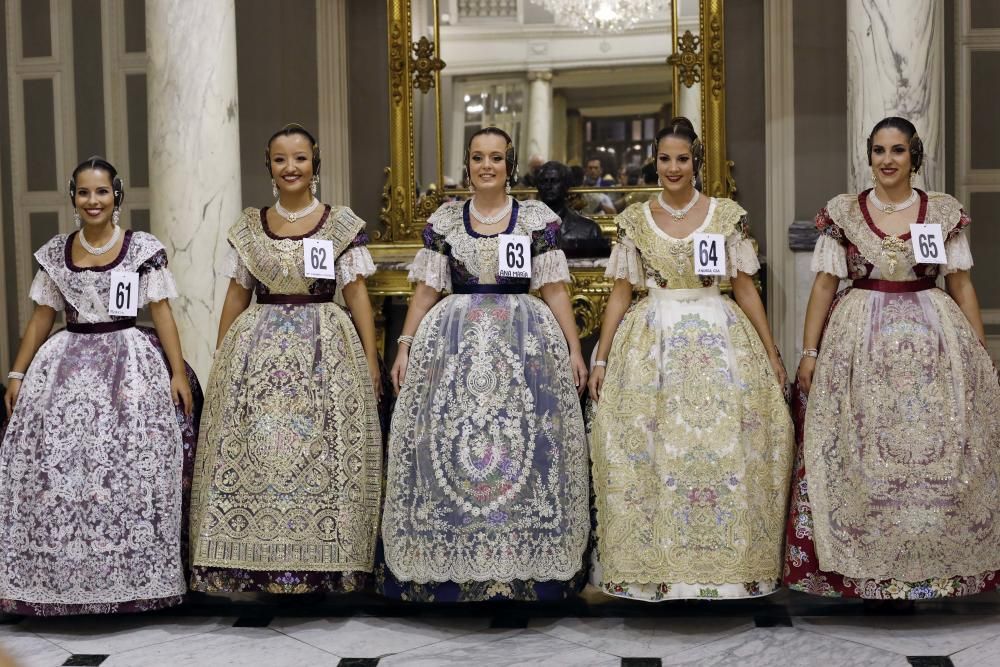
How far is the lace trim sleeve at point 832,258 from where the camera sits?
3963 millimetres

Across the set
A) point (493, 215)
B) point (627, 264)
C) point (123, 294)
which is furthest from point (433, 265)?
point (123, 294)

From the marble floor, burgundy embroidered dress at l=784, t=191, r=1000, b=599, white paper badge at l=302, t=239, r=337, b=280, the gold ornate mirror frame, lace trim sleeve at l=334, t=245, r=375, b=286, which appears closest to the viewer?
the marble floor

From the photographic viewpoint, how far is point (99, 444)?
3.90 metres

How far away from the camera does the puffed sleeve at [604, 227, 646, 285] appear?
4.03m

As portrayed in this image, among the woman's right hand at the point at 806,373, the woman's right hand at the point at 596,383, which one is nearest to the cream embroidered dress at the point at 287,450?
the woman's right hand at the point at 596,383

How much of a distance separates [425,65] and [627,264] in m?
3.13

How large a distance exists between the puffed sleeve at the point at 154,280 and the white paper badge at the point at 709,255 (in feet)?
5.60

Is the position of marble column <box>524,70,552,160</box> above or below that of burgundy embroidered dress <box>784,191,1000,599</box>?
above

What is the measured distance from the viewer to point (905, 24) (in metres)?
5.03

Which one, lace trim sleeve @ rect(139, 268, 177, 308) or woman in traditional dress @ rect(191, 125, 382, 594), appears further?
lace trim sleeve @ rect(139, 268, 177, 308)

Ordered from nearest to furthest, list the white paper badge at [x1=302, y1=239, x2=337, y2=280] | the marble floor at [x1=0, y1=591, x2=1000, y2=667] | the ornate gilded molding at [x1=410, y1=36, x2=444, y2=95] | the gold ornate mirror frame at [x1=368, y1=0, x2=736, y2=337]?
the marble floor at [x1=0, y1=591, x2=1000, y2=667], the white paper badge at [x1=302, y1=239, x2=337, y2=280], the gold ornate mirror frame at [x1=368, y1=0, x2=736, y2=337], the ornate gilded molding at [x1=410, y1=36, x2=444, y2=95]

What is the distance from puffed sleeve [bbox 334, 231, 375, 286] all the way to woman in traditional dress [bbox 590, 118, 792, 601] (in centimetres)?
82

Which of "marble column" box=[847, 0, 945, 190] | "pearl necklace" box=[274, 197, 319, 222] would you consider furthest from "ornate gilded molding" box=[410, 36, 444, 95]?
"pearl necklace" box=[274, 197, 319, 222]

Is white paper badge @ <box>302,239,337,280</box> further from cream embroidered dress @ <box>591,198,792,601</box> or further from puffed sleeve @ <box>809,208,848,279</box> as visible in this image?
puffed sleeve @ <box>809,208,848,279</box>
